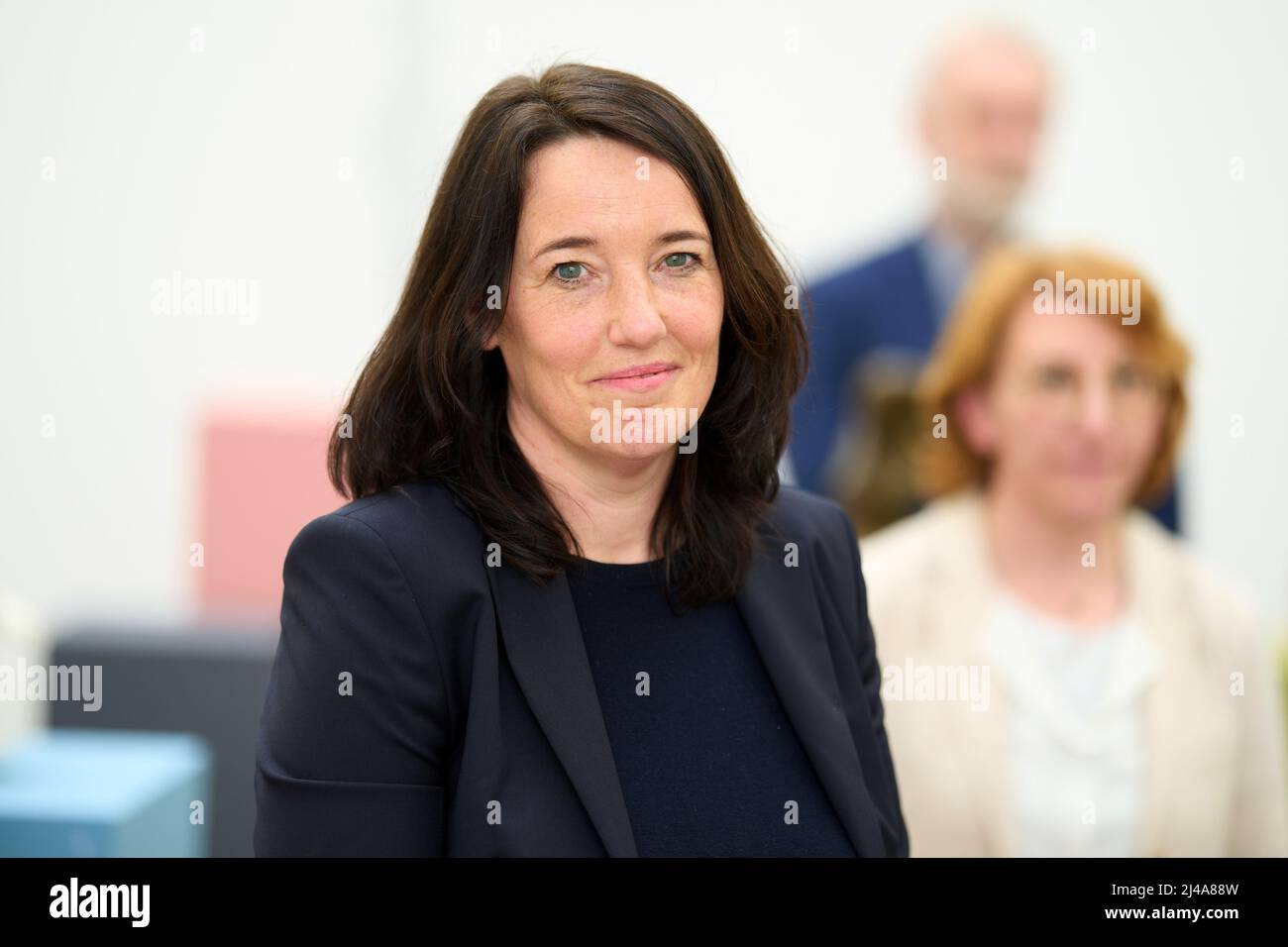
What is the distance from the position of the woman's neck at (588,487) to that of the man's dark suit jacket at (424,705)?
0.11 m

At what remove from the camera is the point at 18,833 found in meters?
2.75

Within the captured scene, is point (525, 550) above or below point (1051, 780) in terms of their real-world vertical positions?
above

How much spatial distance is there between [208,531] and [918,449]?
228 cm

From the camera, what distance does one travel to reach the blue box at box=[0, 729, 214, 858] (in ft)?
9.02

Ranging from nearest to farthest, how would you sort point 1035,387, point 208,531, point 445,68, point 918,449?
point 1035,387, point 918,449, point 208,531, point 445,68

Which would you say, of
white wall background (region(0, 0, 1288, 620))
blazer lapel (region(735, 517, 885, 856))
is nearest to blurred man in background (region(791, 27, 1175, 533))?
white wall background (region(0, 0, 1288, 620))

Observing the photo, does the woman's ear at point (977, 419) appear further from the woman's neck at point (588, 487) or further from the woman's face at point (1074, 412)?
the woman's neck at point (588, 487)

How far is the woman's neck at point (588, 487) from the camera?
1.74 m

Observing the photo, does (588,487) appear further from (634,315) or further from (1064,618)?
(1064,618)

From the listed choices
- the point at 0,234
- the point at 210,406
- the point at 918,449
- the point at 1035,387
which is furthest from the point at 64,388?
the point at 1035,387

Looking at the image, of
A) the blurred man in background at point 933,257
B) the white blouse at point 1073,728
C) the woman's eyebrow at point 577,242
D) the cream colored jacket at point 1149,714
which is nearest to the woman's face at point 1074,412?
the cream colored jacket at point 1149,714

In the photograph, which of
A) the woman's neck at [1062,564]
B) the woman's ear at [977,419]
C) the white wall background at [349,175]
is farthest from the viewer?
the white wall background at [349,175]
